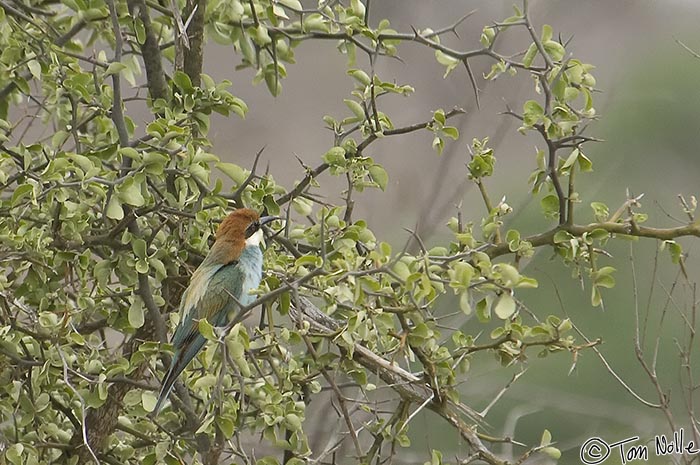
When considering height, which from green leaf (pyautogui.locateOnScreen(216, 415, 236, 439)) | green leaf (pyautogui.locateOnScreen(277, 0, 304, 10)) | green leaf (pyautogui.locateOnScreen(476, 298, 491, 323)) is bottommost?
green leaf (pyautogui.locateOnScreen(216, 415, 236, 439))

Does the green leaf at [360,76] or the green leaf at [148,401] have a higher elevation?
the green leaf at [360,76]

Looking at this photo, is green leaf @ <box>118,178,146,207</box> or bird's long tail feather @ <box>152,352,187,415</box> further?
bird's long tail feather @ <box>152,352,187,415</box>

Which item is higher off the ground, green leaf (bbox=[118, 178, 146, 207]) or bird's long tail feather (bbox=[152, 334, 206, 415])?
green leaf (bbox=[118, 178, 146, 207])

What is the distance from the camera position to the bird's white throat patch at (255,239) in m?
2.34

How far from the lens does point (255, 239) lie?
2.39m

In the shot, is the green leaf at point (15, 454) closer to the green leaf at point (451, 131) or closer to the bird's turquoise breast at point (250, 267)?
the bird's turquoise breast at point (250, 267)

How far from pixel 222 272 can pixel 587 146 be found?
554 centimetres

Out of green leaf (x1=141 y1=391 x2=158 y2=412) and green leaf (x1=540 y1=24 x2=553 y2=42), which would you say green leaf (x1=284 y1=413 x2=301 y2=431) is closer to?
green leaf (x1=141 y1=391 x2=158 y2=412)

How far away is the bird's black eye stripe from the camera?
2.42 m

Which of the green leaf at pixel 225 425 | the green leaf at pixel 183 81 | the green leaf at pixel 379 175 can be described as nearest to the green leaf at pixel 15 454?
the green leaf at pixel 225 425

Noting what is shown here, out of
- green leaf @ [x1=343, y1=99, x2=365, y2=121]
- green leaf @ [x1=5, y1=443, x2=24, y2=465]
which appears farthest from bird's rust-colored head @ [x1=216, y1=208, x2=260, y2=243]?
green leaf @ [x1=5, y1=443, x2=24, y2=465]

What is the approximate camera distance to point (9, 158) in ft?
7.67

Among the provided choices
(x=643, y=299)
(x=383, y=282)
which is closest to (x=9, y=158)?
(x=383, y=282)

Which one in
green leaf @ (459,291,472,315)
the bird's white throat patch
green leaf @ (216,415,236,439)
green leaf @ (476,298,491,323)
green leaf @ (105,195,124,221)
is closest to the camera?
green leaf @ (459,291,472,315)
